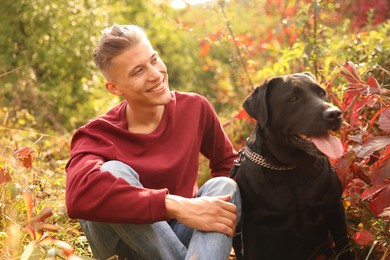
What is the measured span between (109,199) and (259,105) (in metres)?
0.77

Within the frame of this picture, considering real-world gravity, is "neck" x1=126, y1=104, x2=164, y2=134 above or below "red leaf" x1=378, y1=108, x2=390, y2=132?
below

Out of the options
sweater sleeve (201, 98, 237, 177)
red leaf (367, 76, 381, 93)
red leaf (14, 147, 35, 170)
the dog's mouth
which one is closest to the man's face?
sweater sleeve (201, 98, 237, 177)

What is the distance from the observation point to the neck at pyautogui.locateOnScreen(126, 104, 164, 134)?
3.05m

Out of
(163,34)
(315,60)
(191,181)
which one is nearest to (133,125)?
(191,181)

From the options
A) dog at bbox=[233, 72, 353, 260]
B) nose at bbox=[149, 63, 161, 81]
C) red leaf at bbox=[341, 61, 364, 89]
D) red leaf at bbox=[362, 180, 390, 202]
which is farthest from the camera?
nose at bbox=[149, 63, 161, 81]

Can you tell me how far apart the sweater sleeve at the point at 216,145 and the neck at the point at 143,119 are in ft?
0.91

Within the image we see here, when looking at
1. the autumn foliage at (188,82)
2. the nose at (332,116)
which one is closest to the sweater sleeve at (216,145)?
the autumn foliage at (188,82)

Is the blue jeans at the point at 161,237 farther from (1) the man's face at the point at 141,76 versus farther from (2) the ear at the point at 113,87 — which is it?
(2) the ear at the point at 113,87

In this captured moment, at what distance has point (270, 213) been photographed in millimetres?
2633

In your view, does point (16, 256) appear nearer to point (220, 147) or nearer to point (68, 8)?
point (220, 147)

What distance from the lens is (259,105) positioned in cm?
266

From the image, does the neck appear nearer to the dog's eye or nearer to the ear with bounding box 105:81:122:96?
the ear with bounding box 105:81:122:96

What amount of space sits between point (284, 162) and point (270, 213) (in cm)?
23

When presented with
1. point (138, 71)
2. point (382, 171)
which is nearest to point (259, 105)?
point (382, 171)
